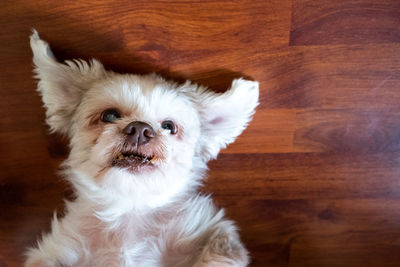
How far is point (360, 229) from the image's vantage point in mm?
1660

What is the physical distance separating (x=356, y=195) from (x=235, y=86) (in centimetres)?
87

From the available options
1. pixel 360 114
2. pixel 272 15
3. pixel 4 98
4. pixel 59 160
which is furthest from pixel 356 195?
pixel 4 98

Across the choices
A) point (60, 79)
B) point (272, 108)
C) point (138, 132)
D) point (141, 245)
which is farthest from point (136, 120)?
point (272, 108)

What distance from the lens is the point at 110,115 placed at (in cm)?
122

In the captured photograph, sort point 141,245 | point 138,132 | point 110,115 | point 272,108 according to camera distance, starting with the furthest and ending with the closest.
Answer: point 272,108 → point 141,245 → point 110,115 → point 138,132

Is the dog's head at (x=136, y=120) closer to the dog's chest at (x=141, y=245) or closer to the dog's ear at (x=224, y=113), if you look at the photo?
the dog's ear at (x=224, y=113)

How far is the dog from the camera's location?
1.18 meters

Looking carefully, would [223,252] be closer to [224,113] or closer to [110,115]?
[224,113]

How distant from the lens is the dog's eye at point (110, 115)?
1215 mm

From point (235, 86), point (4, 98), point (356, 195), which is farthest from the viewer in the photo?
point (356, 195)

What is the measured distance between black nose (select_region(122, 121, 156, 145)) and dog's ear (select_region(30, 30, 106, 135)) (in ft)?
1.19

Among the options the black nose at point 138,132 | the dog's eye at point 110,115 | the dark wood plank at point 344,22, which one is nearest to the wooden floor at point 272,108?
the dark wood plank at point 344,22

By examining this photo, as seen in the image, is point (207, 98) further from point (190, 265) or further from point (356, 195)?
point (356, 195)

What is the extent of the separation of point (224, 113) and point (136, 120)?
0.41 metres
